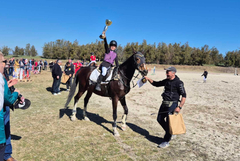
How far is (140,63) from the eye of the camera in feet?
17.3

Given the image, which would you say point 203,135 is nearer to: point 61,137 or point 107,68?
point 107,68

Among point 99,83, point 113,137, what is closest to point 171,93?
point 113,137

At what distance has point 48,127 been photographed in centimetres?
597

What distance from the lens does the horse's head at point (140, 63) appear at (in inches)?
206

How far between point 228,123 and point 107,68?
5891mm

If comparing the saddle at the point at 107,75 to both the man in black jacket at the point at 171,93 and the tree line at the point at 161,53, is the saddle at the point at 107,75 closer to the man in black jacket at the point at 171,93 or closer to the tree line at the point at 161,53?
the man in black jacket at the point at 171,93

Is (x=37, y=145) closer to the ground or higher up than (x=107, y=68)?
closer to the ground

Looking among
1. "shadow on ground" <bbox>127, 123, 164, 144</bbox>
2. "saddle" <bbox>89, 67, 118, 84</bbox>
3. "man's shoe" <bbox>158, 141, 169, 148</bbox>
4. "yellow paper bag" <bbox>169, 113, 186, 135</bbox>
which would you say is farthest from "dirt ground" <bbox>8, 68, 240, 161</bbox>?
"saddle" <bbox>89, 67, 118, 84</bbox>

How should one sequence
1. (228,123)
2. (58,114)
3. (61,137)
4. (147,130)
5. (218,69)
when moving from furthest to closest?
1. (218,69)
2. (58,114)
3. (228,123)
4. (147,130)
5. (61,137)

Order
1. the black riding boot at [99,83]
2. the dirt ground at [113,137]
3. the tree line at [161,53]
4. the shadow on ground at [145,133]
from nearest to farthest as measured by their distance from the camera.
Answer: the dirt ground at [113,137]
the shadow on ground at [145,133]
the black riding boot at [99,83]
the tree line at [161,53]

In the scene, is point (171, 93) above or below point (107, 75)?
below

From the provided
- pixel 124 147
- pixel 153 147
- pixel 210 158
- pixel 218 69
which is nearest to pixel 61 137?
pixel 124 147

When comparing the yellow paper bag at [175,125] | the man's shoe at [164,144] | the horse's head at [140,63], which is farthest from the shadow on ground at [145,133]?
the horse's head at [140,63]

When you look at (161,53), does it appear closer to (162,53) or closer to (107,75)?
(162,53)
